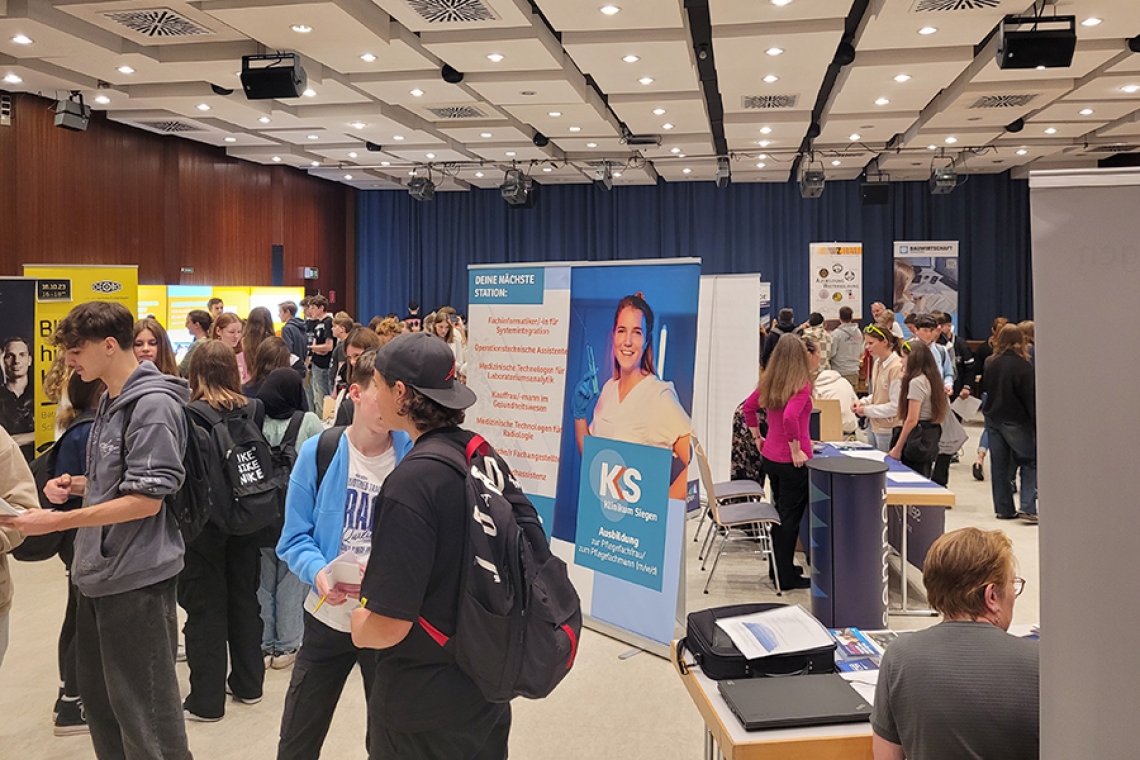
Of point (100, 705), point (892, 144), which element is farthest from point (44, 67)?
point (892, 144)

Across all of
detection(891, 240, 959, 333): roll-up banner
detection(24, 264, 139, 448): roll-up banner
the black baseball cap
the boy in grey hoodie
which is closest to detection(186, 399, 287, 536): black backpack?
the boy in grey hoodie

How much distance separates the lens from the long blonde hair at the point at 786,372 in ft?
15.7

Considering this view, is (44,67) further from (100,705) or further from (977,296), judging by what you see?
(977,296)

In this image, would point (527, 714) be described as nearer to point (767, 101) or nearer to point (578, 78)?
point (578, 78)

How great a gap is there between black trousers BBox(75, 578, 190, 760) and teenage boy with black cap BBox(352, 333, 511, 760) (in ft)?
3.12

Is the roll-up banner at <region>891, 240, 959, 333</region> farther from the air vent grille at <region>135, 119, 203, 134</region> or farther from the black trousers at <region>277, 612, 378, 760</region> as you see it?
the black trousers at <region>277, 612, 378, 760</region>

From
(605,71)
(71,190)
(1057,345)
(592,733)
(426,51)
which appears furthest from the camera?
(71,190)

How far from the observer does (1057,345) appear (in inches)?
39.0

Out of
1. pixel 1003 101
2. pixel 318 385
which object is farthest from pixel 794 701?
pixel 1003 101

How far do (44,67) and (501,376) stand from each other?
5.83 metres

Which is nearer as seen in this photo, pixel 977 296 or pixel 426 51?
pixel 426 51

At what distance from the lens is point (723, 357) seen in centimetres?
603

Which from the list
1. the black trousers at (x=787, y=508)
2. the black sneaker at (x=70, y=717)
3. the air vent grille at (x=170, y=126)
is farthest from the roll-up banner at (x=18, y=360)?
the air vent grille at (x=170, y=126)

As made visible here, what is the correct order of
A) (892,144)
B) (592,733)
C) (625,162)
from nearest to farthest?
1. (592,733)
2. (892,144)
3. (625,162)
